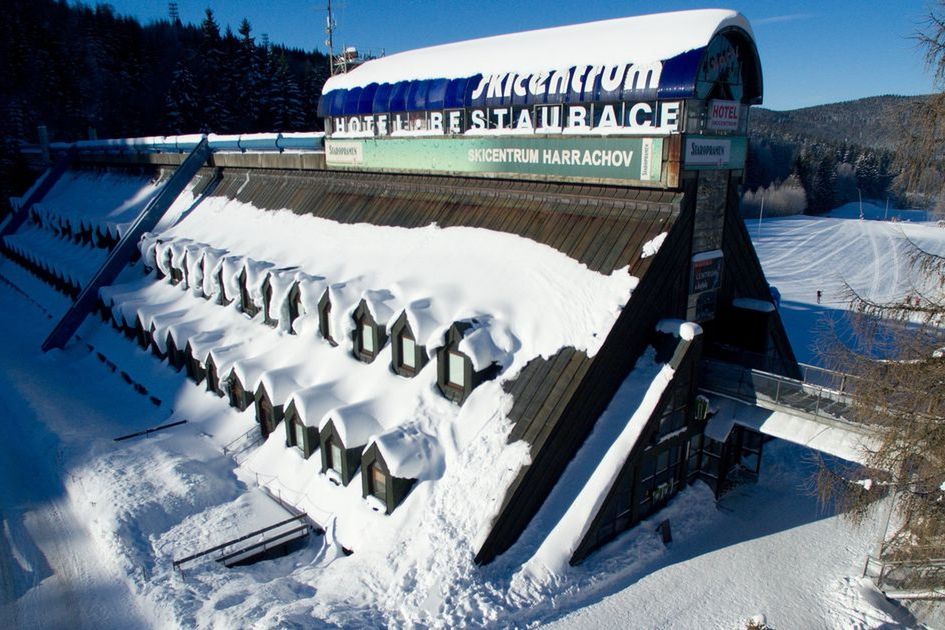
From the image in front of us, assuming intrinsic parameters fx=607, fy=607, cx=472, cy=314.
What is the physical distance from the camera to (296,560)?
51.7 ft

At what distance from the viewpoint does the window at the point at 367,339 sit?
18725mm

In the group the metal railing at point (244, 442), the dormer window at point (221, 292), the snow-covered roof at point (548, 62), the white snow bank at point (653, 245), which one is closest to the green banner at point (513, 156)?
the snow-covered roof at point (548, 62)

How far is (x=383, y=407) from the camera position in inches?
662

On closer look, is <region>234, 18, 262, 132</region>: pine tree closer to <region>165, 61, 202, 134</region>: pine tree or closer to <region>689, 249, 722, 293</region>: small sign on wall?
<region>165, 61, 202, 134</region>: pine tree

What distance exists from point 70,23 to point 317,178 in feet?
289

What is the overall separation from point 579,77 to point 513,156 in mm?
3648

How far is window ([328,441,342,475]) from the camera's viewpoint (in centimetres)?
1697

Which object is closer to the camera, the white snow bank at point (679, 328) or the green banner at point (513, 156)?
the white snow bank at point (679, 328)

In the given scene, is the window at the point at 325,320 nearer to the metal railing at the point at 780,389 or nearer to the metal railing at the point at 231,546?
the metal railing at the point at 231,546

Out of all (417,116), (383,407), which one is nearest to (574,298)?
(383,407)

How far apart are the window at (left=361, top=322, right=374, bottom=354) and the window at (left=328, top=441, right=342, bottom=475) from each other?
3.19 meters

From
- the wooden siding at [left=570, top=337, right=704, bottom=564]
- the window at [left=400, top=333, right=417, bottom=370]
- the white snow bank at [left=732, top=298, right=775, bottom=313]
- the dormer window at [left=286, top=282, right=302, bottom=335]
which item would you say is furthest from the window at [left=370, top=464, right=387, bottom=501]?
the white snow bank at [left=732, top=298, right=775, bottom=313]

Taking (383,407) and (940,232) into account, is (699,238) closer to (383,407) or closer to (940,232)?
(383,407)

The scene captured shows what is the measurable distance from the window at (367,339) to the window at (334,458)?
3191mm
